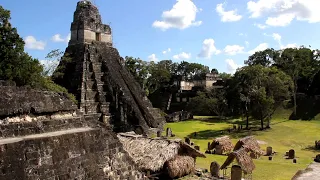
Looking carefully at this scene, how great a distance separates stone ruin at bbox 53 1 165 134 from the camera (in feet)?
91.6

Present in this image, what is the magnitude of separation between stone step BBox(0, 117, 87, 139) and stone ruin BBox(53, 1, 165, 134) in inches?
734

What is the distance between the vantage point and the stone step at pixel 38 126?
6.37m

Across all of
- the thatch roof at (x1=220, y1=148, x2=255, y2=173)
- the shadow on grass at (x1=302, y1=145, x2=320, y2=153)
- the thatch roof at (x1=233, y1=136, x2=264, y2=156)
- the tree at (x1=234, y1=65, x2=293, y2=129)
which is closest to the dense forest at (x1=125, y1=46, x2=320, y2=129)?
the tree at (x1=234, y1=65, x2=293, y2=129)

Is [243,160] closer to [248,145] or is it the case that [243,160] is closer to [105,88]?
[248,145]

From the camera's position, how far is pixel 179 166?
14.9 m

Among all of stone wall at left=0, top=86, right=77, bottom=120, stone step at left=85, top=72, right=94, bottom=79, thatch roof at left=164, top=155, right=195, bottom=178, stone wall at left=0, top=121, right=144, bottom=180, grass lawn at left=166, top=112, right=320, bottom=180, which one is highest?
stone step at left=85, top=72, right=94, bottom=79

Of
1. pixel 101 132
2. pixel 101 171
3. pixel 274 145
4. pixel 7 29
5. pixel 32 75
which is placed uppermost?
pixel 7 29

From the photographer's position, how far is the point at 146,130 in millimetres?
27625

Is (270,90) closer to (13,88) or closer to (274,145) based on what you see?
(274,145)

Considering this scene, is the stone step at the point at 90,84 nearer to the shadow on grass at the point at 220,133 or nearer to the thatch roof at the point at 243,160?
the shadow on grass at the point at 220,133

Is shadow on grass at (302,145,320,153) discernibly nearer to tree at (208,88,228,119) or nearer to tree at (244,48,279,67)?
tree at (208,88,228,119)

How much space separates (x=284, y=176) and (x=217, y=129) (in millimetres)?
20221

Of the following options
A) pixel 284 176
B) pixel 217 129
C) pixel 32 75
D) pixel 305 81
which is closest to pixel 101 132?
pixel 284 176

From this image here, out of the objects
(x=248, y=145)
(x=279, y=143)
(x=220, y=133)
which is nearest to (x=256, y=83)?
(x=220, y=133)
